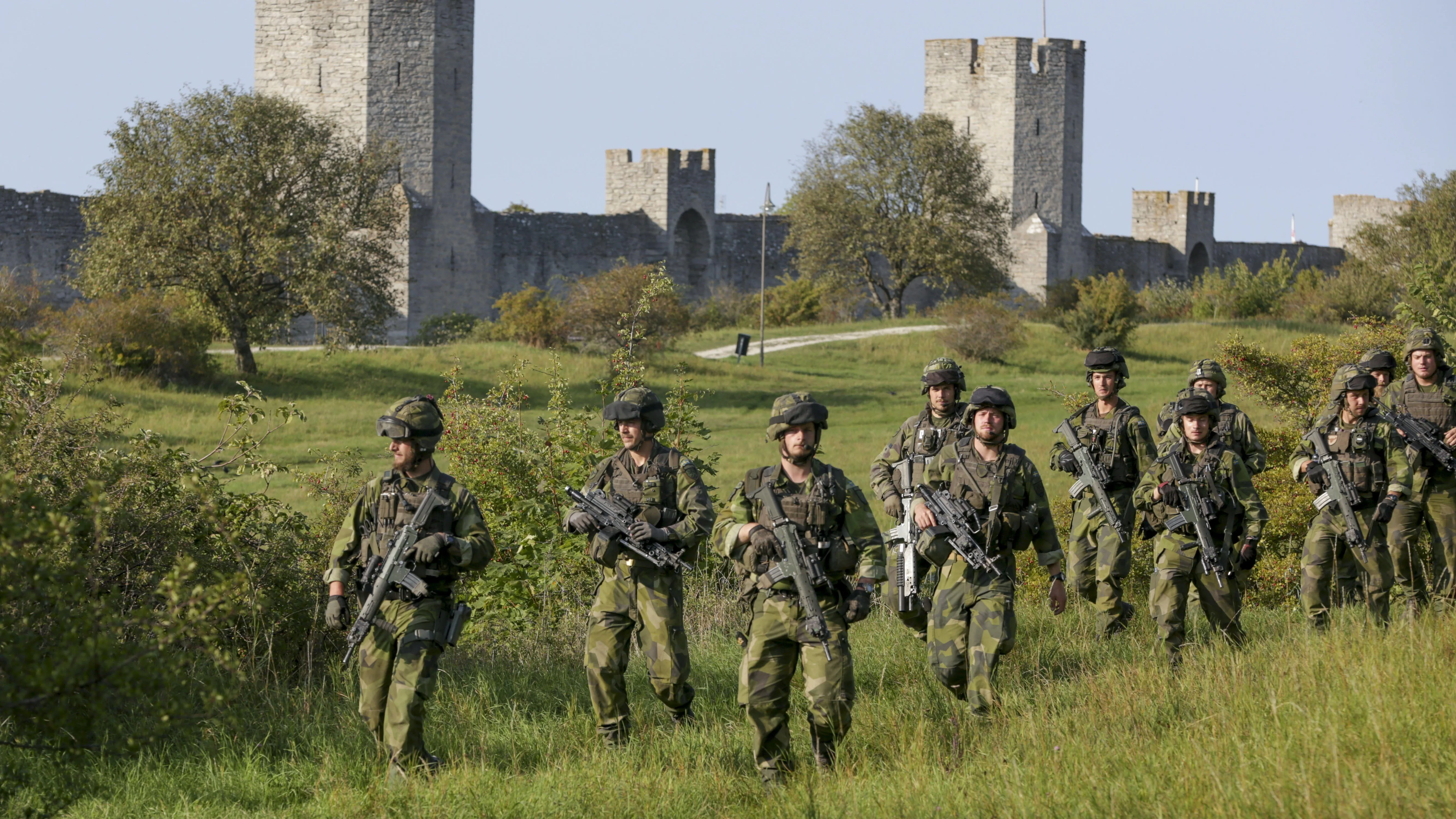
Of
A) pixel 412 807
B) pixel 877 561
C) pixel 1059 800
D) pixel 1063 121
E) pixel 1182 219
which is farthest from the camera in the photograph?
pixel 1182 219

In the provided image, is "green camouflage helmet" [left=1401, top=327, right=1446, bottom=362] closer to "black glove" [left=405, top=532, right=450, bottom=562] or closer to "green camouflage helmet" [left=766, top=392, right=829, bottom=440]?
"green camouflage helmet" [left=766, top=392, right=829, bottom=440]

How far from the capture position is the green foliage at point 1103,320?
34.8 m

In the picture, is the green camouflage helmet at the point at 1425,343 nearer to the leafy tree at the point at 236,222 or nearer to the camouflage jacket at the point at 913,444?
the camouflage jacket at the point at 913,444

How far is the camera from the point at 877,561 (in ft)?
20.1

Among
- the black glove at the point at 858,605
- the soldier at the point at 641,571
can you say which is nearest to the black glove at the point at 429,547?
the soldier at the point at 641,571

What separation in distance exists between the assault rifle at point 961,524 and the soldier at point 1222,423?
1.89m

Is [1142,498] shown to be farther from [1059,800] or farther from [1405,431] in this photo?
[1059,800]

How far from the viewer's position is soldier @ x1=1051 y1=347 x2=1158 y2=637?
29.1 feet

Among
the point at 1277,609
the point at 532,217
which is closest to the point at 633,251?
the point at 532,217

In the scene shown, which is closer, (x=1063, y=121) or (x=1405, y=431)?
(x=1405, y=431)

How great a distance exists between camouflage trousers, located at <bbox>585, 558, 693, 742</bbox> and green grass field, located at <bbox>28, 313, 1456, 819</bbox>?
17cm

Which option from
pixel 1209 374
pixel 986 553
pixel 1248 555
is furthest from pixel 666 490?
pixel 1209 374

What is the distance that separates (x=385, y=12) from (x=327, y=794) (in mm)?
33023

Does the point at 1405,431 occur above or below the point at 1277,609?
above
